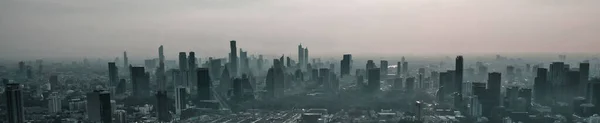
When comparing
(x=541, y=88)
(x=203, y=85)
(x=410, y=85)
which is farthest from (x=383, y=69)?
(x=203, y=85)

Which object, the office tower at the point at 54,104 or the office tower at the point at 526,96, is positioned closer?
the office tower at the point at 54,104

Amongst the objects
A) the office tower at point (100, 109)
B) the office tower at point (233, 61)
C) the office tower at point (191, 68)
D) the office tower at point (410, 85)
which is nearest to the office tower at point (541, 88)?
the office tower at point (410, 85)

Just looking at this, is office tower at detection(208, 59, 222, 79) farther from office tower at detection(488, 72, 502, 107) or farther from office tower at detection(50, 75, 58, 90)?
office tower at detection(488, 72, 502, 107)

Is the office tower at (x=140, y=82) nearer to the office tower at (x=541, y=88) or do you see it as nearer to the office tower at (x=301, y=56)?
the office tower at (x=301, y=56)

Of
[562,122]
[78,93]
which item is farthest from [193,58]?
[562,122]

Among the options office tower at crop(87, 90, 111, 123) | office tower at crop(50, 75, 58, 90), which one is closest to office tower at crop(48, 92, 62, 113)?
office tower at crop(50, 75, 58, 90)

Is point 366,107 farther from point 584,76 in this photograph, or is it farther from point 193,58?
point 193,58

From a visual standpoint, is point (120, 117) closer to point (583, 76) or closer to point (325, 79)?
point (325, 79)
